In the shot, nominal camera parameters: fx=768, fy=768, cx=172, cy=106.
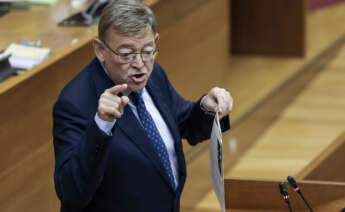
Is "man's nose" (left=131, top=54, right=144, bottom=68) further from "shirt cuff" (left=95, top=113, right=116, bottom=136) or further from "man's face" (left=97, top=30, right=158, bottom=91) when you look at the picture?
"shirt cuff" (left=95, top=113, right=116, bottom=136)

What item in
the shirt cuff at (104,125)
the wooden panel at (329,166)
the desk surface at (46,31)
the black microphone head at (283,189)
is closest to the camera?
the shirt cuff at (104,125)

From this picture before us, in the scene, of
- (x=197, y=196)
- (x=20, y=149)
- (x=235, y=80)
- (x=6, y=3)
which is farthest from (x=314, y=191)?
(x=235, y=80)

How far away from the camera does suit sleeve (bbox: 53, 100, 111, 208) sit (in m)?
1.64

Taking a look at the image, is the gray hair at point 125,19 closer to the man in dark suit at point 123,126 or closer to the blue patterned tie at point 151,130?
the man in dark suit at point 123,126

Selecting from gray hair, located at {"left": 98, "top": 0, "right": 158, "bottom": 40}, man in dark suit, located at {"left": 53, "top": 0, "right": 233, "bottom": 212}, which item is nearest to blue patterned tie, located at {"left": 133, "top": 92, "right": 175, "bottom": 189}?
man in dark suit, located at {"left": 53, "top": 0, "right": 233, "bottom": 212}

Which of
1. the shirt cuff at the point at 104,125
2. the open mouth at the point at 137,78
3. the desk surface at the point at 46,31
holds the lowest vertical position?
the desk surface at the point at 46,31

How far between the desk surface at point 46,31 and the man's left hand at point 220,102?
0.87 meters

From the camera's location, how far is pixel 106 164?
70.5 inches

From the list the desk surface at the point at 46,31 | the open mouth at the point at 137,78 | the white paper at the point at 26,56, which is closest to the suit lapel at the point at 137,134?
the open mouth at the point at 137,78

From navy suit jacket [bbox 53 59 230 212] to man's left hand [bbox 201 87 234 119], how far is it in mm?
53

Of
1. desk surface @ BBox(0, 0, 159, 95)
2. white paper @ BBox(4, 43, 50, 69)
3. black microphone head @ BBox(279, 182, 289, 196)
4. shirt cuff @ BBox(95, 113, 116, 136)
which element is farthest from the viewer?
desk surface @ BBox(0, 0, 159, 95)

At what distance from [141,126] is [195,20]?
87.2 inches

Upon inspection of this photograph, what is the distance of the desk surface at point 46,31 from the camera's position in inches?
113

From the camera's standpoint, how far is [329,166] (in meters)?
2.46
